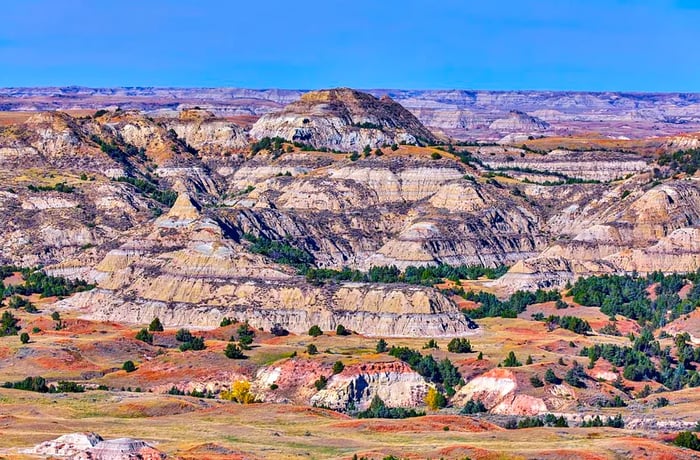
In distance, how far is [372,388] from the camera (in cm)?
10650

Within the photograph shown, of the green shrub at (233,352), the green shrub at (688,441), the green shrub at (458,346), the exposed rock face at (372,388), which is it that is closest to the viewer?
the green shrub at (688,441)

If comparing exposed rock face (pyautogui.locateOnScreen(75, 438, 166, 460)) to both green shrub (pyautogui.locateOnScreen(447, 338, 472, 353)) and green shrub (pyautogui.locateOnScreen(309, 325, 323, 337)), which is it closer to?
green shrub (pyautogui.locateOnScreen(447, 338, 472, 353))

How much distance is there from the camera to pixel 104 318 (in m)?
140

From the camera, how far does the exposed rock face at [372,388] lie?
105250mm

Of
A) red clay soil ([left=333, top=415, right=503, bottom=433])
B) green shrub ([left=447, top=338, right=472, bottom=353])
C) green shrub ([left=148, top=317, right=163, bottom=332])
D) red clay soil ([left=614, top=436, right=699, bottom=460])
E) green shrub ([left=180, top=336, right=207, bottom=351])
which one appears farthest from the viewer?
green shrub ([left=148, top=317, right=163, bottom=332])

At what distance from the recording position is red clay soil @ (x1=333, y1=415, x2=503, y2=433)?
89625 mm

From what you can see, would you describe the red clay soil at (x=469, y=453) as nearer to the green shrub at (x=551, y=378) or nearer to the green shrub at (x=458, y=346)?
the green shrub at (x=551, y=378)

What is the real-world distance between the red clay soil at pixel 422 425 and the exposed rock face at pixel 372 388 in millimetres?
11984

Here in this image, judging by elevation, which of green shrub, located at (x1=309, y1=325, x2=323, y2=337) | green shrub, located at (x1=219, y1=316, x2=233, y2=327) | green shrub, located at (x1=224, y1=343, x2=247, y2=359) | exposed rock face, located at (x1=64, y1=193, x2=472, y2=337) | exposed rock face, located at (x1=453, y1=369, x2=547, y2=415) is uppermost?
exposed rock face, located at (x1=64, y1=193, x2=472, y2=337)

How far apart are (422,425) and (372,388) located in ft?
52.0

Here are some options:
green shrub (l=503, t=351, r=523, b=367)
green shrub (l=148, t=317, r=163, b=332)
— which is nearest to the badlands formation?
green shrub (l=503, t=351, r=523, b=367)

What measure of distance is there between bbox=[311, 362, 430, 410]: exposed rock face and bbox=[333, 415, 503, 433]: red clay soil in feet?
39.3

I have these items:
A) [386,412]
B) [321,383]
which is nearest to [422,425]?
[386,412]

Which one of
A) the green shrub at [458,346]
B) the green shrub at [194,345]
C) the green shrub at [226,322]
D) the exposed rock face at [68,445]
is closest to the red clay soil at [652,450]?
the exposed rock face at [68,445]
